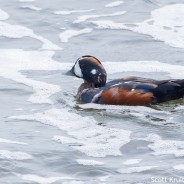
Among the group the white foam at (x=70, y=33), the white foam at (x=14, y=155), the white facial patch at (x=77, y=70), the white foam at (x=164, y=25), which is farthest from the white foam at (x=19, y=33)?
the white foam at (x=14, y=155)

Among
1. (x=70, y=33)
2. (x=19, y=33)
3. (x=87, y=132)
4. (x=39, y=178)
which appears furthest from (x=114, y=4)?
(x=39, y=178)

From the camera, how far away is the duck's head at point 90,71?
1051cm

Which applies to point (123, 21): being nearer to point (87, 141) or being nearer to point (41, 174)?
point (87, 141)

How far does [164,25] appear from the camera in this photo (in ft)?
43.9

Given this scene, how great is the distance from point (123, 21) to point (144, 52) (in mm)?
1776

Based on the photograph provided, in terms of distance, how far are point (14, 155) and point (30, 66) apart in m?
4.25

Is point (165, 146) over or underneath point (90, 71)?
underneath

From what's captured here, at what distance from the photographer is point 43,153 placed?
7.62 meters

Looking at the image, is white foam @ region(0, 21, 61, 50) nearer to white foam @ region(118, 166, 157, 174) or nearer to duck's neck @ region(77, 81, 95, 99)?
duck's neck @ region(77, 81, 95, 99)

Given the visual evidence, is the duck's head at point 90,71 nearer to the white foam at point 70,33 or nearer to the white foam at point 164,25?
the white foam at point 164,25

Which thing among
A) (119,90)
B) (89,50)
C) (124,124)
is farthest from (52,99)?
(89,50)

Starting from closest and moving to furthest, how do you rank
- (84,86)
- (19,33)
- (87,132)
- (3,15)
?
(87,132), (84,86), (19,33), (3,15)

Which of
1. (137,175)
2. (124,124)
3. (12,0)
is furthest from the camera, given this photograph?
(12,0)

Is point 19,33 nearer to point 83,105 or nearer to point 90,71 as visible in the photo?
point 90,71
